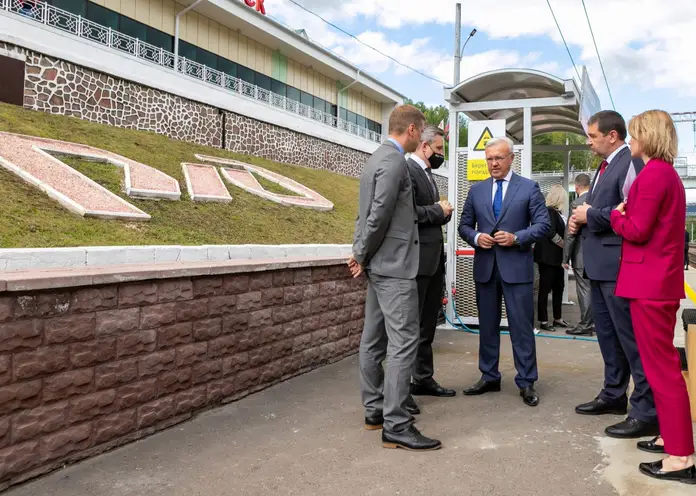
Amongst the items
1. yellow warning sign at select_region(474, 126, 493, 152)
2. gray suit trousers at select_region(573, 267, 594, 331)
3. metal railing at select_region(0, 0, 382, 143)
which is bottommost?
gray suit trousers at select_region(573, 267, 594, 331)

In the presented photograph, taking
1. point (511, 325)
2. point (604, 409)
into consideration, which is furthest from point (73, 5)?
point (604, 409)

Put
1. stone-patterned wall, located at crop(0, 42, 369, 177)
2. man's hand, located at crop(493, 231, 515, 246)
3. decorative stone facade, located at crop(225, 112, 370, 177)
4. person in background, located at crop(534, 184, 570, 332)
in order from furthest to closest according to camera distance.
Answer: decorative stone facade, located at crop(225, 112, 370, 177) < stone-patterned wall, located at crop(0, 42, 369, 177) < person in background, located at crop(534, 184, 570, 332) < man's hand, located at crop(493, 231, 515, 246)

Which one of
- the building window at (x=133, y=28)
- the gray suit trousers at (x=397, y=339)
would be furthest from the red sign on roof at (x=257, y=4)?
the gray suit trousers at (x=397, y=339)

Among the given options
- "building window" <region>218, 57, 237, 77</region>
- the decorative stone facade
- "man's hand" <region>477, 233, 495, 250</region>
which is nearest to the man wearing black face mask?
"man's hand" <region>477, 233, 495, 250</region>

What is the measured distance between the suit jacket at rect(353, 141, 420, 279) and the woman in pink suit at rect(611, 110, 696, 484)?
130 centimetres

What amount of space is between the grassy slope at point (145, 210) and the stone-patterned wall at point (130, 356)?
2.67 metres

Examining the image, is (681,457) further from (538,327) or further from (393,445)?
(538,327)

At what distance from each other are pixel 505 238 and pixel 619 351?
3.89 feet

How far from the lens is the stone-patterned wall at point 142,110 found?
13.1m

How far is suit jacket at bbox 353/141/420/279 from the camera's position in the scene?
370 cm

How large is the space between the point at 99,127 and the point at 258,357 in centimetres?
1065

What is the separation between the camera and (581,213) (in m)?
4.12

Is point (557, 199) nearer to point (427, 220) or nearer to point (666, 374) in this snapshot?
point (427, 220)

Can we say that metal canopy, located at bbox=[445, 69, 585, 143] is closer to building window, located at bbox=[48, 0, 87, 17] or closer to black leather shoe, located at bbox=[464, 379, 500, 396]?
black leather shoe, located at bbox=[464, 379, 500, 396]
